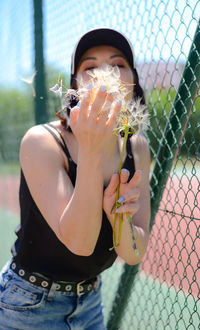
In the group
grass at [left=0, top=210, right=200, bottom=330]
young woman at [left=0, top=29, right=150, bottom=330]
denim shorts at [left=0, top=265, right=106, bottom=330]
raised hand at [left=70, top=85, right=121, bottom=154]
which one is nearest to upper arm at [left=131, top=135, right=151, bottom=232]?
young woman at [left=0, top=29, right=150, bottom=330]

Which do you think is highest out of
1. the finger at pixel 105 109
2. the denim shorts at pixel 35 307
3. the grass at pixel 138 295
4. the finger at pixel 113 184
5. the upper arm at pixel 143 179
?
the finger at pixel 105 109

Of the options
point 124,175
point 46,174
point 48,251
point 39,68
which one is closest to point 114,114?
point 124,175

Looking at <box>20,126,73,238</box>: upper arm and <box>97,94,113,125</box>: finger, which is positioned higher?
<box>97,94,113,125</box>: finger

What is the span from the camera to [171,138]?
219 cm

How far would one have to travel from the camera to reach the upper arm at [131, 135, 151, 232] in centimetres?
183

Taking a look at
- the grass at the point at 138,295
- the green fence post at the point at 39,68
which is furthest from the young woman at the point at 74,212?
the green fence post at the point at 39,68

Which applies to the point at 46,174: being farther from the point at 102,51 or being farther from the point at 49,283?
the point at 102,51

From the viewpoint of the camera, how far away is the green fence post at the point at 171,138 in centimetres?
197

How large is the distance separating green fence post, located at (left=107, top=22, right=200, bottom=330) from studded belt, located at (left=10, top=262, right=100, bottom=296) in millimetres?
581

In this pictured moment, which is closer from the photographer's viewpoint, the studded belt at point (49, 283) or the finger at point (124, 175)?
the finger at point (124, 175)

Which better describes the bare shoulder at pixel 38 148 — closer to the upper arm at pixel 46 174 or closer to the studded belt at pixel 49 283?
the upper arm at pixel 46 174

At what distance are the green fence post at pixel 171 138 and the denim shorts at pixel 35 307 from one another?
2.06ft

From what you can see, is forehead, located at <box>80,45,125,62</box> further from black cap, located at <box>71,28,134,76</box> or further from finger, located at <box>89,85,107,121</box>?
finger, located at <box>89,85,107,121</box>

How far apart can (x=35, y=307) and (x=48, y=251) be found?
0.22 m
